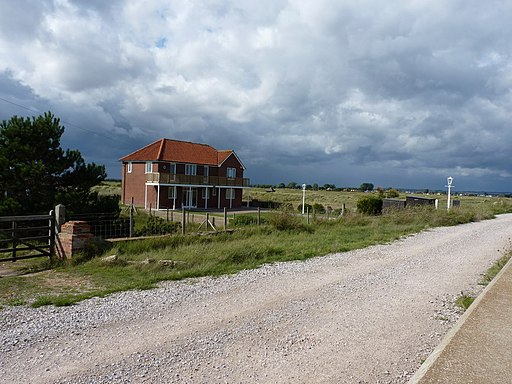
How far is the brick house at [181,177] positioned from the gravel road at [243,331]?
33702 millimetres

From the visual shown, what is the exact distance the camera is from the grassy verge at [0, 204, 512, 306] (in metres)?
7.45

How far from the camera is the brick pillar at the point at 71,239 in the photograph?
977 cm

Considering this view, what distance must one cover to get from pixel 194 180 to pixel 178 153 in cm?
365

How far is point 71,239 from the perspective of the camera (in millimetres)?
9734

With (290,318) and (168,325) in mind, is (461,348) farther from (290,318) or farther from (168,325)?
(168,325)

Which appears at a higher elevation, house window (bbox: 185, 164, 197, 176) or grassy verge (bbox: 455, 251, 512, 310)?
house window (bbox: 185, 164, 197, 176)

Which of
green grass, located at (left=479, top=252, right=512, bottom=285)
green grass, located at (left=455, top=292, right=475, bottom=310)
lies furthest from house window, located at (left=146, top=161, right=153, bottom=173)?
green grass, located at (left=455, top=292, right=475, bottom=310)

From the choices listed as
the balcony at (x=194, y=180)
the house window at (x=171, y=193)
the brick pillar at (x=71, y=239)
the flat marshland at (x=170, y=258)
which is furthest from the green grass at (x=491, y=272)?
the house window at (x=171, y=193)

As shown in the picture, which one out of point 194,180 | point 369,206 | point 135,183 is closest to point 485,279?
point 369,206

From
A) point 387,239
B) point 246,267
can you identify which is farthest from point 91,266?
point 387,239

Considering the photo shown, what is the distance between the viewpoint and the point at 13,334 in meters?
5.09

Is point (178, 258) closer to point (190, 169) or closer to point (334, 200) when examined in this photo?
point (190, 169)

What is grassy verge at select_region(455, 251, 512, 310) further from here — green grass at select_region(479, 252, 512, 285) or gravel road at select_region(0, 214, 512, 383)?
gravel road at select_region(0, 214, 512, 383)

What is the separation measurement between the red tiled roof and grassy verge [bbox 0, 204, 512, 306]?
27.3 m
